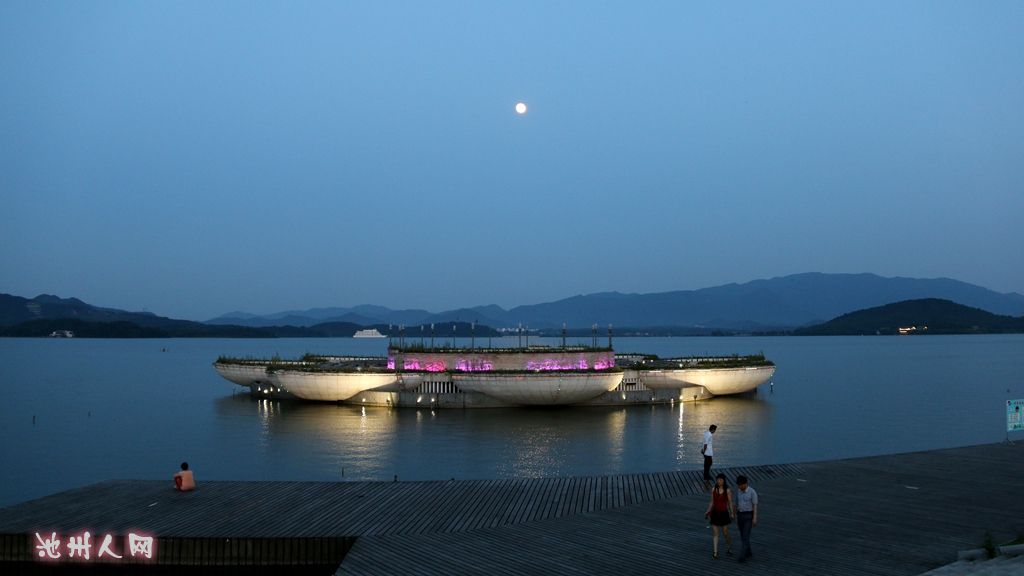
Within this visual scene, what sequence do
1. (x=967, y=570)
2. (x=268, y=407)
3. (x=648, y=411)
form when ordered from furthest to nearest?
1. (x=268, y=407)
2. (x=648, y=411)
3. (x=967, y=570)

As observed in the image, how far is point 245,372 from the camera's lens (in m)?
77.9

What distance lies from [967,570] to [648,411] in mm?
50738

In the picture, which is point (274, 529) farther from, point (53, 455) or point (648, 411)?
point (648, 411)

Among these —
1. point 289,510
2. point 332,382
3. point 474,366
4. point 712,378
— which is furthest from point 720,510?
point 712,378

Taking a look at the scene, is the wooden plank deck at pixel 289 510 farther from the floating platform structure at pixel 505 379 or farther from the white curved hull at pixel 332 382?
the white curved hull at pixel 332 382

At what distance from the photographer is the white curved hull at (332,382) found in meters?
65.3

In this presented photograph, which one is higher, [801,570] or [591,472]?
[801,570]

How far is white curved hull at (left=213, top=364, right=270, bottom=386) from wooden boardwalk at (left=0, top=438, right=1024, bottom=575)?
178ft

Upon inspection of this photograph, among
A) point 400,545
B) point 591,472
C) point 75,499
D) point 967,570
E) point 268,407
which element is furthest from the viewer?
point 268,407

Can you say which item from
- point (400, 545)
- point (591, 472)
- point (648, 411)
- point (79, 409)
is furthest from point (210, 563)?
point (79, 409)

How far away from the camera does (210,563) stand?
18.3 meters

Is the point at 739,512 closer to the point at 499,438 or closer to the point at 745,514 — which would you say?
the point at 745,514

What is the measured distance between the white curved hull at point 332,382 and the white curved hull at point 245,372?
34.5ft

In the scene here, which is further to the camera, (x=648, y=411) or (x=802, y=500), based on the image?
(x=648, y=411)
